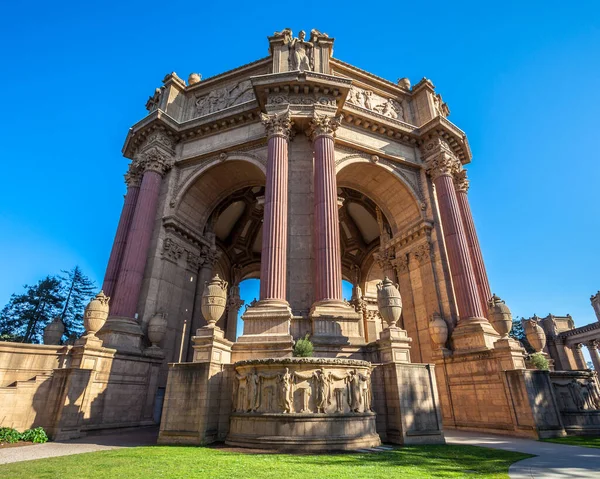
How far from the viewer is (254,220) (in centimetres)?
3625

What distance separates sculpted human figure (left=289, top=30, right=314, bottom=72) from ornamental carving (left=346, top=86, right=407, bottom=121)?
3.72 metres

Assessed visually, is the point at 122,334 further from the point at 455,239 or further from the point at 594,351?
the point at 594,351

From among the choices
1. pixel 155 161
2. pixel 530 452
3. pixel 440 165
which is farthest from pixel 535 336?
pixel 155 161

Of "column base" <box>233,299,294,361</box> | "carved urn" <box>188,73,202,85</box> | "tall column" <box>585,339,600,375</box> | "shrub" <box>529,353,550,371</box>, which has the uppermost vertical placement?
"carved urn" <box>188,73,202,85</box>

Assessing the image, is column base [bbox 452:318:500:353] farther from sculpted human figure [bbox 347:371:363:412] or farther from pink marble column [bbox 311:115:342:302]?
sculpted human figure [bbox 347:371:363:412]

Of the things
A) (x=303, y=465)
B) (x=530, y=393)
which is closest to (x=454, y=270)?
(x=530, y=393)

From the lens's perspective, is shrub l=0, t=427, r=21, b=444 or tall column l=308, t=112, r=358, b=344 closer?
shrub l=0, t=427, r=21, b=444

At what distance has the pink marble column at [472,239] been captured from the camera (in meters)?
20.8

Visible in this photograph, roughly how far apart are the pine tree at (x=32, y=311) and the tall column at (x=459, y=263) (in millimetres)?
48695

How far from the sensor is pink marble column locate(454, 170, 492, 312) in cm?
2084

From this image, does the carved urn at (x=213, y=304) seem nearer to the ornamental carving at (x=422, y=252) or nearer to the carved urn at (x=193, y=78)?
the ornamental carving at (x=422, y=252)

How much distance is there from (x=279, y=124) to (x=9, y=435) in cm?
1730

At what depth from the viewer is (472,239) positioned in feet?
73.3

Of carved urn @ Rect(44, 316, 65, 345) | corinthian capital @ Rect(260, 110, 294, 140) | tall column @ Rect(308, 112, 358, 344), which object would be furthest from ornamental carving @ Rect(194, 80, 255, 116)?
carved urn @ Rect(44, 316, 65, 345)
